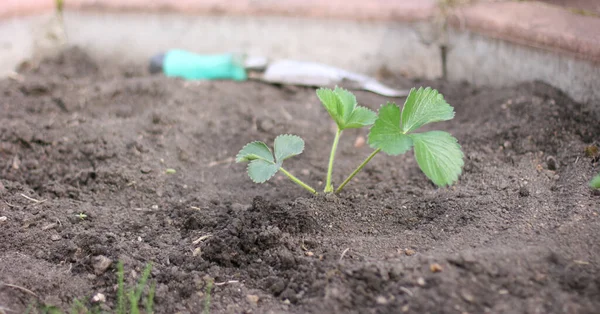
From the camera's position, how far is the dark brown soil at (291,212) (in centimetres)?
118

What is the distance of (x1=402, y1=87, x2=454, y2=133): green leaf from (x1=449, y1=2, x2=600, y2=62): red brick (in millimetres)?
740

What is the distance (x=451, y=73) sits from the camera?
244cm

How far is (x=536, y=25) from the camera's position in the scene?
2.05 meters

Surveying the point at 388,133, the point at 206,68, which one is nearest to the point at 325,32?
the point at 206,68

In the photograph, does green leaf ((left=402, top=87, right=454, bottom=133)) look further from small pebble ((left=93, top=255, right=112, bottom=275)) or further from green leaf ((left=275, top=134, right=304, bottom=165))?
small pebble ((left=93, top=255, right=112, bottom=275))

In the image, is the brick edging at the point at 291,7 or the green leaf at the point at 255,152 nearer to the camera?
the green leaf at the point at 255,152

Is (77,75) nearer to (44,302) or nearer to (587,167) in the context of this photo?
(44,302)

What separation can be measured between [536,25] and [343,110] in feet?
3.34

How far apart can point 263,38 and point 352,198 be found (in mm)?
1360

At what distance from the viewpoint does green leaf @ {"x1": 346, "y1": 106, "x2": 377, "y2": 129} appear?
146cm

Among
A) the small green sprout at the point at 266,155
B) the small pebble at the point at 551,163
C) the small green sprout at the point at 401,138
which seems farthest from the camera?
the small pebble at the point at 551,163

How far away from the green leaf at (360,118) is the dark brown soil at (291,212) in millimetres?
223

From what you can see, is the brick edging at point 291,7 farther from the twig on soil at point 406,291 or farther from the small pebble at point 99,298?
the small pebble at point 99,298

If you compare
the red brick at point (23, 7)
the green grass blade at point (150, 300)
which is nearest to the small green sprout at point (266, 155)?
the green grass blade at point (150, 300)
